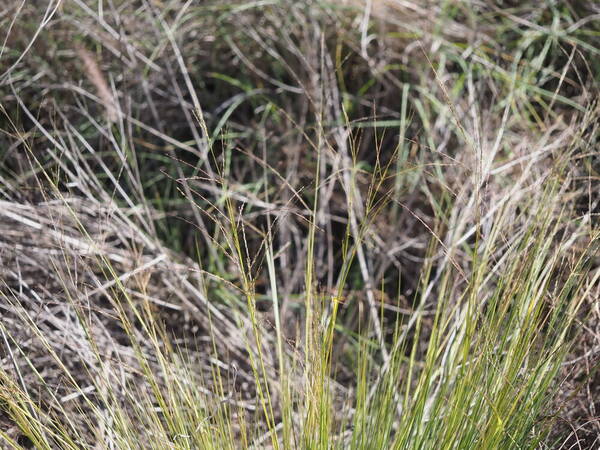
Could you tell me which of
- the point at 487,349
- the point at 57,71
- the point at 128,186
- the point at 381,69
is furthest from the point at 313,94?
the point at 487,349

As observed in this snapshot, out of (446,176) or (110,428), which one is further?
(446,176)

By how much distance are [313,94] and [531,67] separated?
1.83 feet

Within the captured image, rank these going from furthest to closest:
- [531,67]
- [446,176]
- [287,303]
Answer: [531,67] → [446,176] → [287,303]

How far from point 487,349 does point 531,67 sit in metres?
1.20

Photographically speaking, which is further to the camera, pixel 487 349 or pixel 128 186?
pixel 128 186

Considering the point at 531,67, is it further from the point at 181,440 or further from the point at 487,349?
the point at 181,440

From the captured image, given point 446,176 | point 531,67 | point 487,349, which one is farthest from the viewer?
point 531,67

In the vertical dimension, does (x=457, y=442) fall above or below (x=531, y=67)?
below

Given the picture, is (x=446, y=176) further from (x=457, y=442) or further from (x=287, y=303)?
(x=457, y=442)

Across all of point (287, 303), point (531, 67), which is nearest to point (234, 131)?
point (287, 303)

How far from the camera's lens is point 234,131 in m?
1.99

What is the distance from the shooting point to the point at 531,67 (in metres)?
1.91

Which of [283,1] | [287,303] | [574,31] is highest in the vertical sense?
[283,1]

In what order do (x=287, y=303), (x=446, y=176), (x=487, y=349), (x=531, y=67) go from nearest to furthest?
(x=487, y=349) < (x=287, y=303) < (x=446, y=176) < (x=531, y=67)
